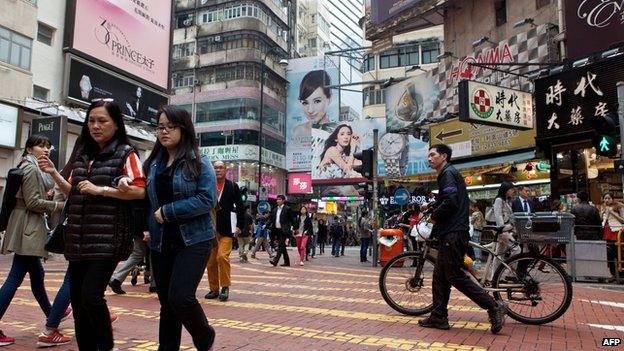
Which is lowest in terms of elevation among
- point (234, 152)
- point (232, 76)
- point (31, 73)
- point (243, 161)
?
point (243, 161)

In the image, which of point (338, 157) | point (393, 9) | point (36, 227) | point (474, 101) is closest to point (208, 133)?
point (338, 157)

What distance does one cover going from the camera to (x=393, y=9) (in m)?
22.6

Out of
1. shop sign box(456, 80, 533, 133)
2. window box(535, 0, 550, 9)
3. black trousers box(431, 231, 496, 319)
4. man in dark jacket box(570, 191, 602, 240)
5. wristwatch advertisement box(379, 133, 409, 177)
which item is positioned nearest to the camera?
black trousers box(431, 231, 496, 319)

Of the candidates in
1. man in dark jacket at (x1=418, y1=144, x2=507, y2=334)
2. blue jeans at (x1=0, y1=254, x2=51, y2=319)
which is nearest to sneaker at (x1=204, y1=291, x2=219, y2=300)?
blue jeans at (x1=0, y1=254, x2=51, y2=319)

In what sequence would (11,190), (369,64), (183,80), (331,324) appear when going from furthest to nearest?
1. (369,64)
2. (183,80)
3. (331,324)
4. (11,190)

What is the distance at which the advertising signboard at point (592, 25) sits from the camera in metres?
12.7

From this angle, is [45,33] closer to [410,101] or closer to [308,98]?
[410,101]

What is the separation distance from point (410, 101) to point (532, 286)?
18004mm

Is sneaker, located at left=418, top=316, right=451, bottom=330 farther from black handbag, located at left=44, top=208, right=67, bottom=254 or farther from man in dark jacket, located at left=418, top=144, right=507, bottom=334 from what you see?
black handbag, located at left=44, top=208, right=67, bottom=254

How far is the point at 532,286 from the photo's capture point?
17.8 ft

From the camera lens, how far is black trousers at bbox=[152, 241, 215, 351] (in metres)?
3.12

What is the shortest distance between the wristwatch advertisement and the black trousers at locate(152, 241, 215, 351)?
31.8 metres

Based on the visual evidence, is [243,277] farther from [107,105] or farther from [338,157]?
[338,157]

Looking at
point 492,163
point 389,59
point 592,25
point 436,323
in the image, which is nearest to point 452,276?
point 436,323
